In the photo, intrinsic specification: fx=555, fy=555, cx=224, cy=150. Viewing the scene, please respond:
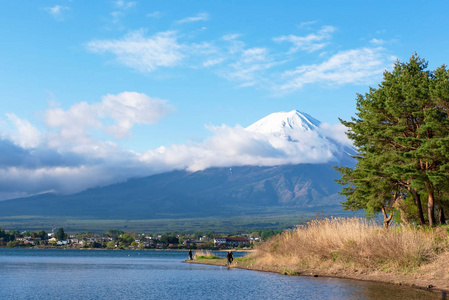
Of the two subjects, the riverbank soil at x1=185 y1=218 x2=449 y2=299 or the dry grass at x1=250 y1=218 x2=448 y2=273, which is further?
the dry grass at x1=250 y1=218 x2=448 y2=273

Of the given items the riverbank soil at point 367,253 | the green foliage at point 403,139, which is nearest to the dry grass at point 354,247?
the riverbank soil at point 367,253

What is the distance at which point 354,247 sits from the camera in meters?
39.6

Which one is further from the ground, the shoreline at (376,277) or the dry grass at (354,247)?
the dry grass at (354,247)

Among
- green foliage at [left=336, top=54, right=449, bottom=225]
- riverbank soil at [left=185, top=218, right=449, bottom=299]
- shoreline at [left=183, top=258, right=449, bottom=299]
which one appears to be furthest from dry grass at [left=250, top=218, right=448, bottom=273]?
green foliage at [left=336, top=54, right=449, bottom=225]

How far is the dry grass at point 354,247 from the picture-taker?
117ft

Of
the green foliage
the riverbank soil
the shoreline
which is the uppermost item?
the green foliage

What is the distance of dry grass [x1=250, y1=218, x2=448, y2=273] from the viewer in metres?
35.8

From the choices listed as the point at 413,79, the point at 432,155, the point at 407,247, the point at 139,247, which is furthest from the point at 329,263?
the point at 139,247

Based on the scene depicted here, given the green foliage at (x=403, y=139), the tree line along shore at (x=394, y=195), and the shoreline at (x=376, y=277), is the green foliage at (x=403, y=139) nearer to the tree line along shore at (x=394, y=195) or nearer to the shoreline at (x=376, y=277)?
the tree line along shore at (x=394, y=195)

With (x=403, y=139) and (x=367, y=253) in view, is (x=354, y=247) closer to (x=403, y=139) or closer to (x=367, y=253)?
(x=367, y=253)

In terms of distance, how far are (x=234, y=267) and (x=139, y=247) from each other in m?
132

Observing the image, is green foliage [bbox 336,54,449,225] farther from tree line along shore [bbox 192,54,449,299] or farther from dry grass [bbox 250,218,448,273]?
dry grass [bbox 250,218,448,273]

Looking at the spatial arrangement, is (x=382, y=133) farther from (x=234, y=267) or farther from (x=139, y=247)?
(x=139, y=247)

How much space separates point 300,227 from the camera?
48562mm
